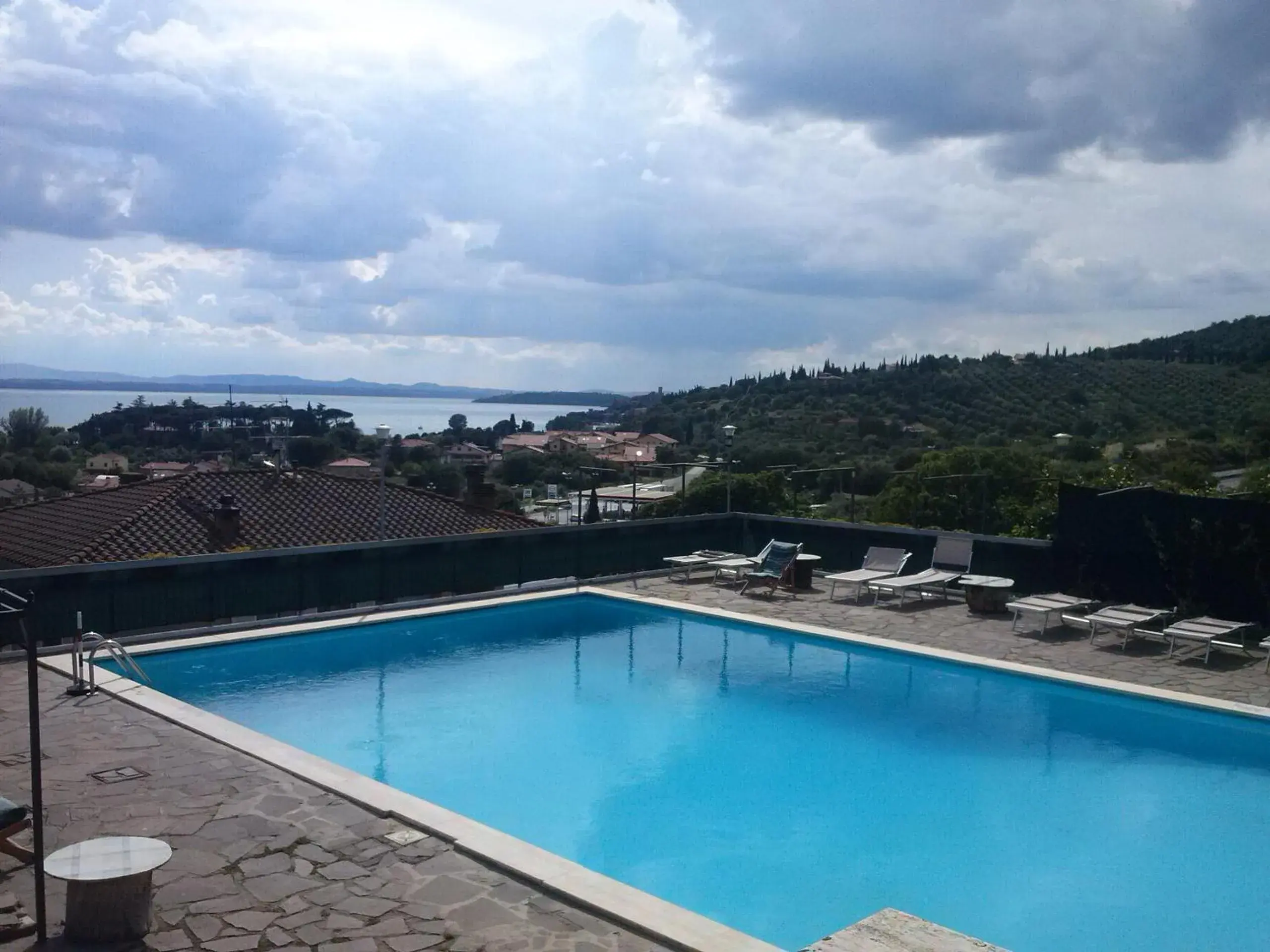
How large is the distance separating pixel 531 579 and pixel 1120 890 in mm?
9112

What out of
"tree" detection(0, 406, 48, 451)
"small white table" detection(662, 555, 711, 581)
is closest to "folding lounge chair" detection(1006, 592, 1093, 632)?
"small white table" detection(662, 555, 711, 581)

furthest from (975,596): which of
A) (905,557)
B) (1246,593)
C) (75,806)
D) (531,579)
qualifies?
(75,806)

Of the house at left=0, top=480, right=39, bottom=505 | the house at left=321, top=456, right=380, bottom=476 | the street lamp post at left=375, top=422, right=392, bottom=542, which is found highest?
the street lamp post at left=375, top=422, right=392, bottom=542

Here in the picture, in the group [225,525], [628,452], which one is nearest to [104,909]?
[225,525]

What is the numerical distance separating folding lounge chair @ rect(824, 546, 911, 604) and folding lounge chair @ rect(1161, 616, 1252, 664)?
3.57m

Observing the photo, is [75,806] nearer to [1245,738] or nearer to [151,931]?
[151,931]

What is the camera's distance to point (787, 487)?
2619 centimetres

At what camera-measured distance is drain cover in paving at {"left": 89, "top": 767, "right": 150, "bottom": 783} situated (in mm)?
6258

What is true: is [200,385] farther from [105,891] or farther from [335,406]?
A: [105,891]

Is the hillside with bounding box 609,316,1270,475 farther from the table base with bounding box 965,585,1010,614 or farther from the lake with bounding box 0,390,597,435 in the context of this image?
the table base with bounding box 965,585,1010,614

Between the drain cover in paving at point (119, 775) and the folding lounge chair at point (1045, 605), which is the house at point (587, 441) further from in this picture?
the drain cover in paving at point (119, 775)

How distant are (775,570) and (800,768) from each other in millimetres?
6060

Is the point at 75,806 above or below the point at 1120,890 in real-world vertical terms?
above

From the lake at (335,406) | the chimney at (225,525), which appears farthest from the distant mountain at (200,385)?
the chimney at (225,525)
